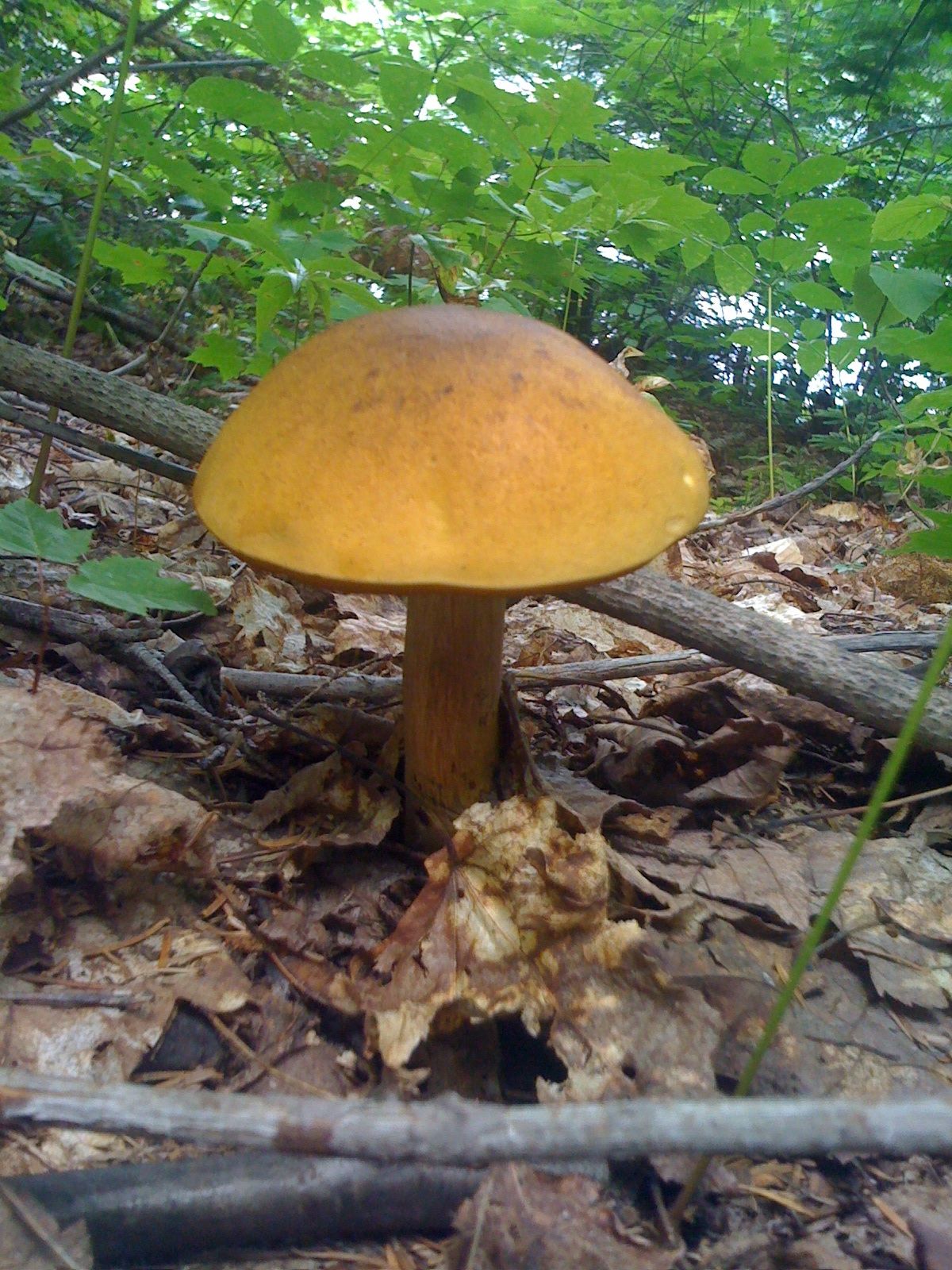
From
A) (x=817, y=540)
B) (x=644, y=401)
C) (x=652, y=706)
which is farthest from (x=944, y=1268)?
(x=817, y=540)

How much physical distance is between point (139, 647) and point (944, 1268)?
2.47 meters

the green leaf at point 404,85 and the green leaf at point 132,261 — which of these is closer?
the green leaf at point 404,85

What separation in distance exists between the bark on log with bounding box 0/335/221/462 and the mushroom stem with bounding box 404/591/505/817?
976mm

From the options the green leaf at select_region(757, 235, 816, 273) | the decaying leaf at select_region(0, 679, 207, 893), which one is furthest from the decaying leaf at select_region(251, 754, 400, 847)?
the green leaf at select_region(757, 235, 816, 273)

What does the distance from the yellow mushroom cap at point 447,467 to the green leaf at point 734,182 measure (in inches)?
82.5

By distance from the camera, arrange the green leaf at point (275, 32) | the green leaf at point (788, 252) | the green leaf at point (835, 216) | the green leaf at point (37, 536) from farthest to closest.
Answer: the green leaf at point (788, 252) → the green leaf at point (835, 216) → the green leaf at point (275, 32) → the green leaf at point (37, 536)

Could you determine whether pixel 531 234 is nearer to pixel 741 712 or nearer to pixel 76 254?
pixel 741 712

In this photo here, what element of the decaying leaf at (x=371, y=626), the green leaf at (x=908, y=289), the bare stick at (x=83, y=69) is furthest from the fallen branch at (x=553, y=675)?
the bare stick at (x=83, y=69)

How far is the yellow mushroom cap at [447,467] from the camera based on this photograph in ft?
4.62

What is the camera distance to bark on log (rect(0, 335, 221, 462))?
248 cm

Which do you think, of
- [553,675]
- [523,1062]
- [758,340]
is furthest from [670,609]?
[758,340]

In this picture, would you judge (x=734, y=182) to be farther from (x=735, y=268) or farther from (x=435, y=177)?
(x=435, y=177)

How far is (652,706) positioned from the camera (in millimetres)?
2834

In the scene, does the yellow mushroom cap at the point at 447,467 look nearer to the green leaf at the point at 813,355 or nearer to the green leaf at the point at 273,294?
the green leaf at the point at 273,294
